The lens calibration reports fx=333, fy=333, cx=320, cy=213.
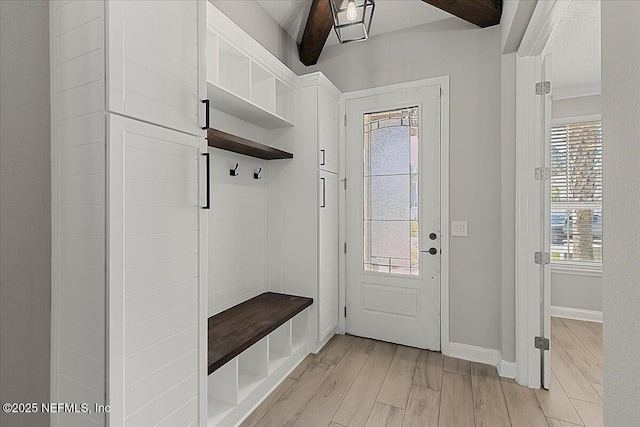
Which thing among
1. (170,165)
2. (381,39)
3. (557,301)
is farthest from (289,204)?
(557,301)

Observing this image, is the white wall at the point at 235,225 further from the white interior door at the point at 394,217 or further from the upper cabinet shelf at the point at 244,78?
the white interior door at the point at 394,217

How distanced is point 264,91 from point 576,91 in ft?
11.5

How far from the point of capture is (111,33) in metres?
1.10

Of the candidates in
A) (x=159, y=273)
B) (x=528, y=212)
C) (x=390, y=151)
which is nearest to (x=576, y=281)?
(x=528, y=212)

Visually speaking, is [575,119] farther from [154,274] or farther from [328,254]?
[154,274]

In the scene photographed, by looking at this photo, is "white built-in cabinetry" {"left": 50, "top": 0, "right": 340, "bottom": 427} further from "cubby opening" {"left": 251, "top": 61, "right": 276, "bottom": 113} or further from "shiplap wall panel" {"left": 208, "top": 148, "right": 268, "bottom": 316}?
"cubby opening" {"left": 251, "top": 61, "right": 276, "bottom": 113}

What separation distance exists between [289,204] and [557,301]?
3299 mm

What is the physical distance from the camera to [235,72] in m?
2.34

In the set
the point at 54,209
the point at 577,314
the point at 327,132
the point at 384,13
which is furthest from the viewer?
the point at 577,314

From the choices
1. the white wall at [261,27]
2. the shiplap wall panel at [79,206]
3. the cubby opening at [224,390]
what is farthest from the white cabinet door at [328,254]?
the shiplap wall panel at [79,206]

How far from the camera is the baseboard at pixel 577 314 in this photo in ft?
11.8

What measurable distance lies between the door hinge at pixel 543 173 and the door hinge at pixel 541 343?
1077 mm

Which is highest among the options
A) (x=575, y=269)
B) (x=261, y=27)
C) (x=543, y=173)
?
(x=261, y=27)

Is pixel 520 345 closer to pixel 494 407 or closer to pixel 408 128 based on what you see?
pixel 494 407
